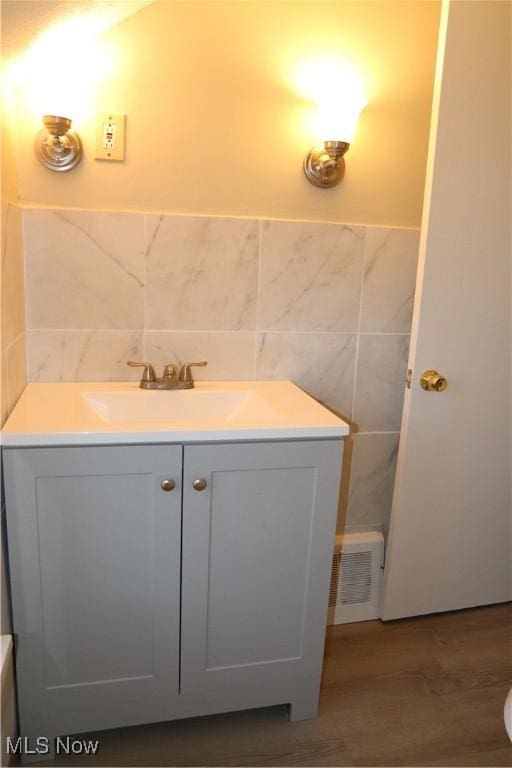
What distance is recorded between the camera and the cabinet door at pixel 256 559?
1390mm

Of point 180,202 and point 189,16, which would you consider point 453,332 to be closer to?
point 180,202

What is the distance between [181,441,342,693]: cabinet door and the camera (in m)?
1.39

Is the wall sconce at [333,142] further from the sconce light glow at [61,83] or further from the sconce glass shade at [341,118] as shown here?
the sconce light glow at [61,83]

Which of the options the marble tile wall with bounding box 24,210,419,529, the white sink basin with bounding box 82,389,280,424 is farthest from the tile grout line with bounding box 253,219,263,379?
the white sink basin with bounding box 82,389,280,424

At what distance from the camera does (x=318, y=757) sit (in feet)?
4.90

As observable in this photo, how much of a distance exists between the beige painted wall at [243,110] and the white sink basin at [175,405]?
1.83ft

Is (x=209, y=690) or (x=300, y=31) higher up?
(x=300, y=31)

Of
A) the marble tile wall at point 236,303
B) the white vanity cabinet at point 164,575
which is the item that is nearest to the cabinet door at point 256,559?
the white vanity cabinet at point 164,575

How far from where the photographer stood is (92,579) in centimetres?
137

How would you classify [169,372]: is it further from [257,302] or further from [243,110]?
[243,110]

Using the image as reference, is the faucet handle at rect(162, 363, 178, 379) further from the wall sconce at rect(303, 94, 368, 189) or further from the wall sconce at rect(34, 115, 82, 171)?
the wall sconce at rect(303, 94, 368, 189)

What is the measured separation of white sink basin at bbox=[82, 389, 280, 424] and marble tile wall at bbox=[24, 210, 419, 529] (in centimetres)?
13

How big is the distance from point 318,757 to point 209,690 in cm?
33

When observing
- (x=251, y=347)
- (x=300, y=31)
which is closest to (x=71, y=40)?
(x=300, y=31)
